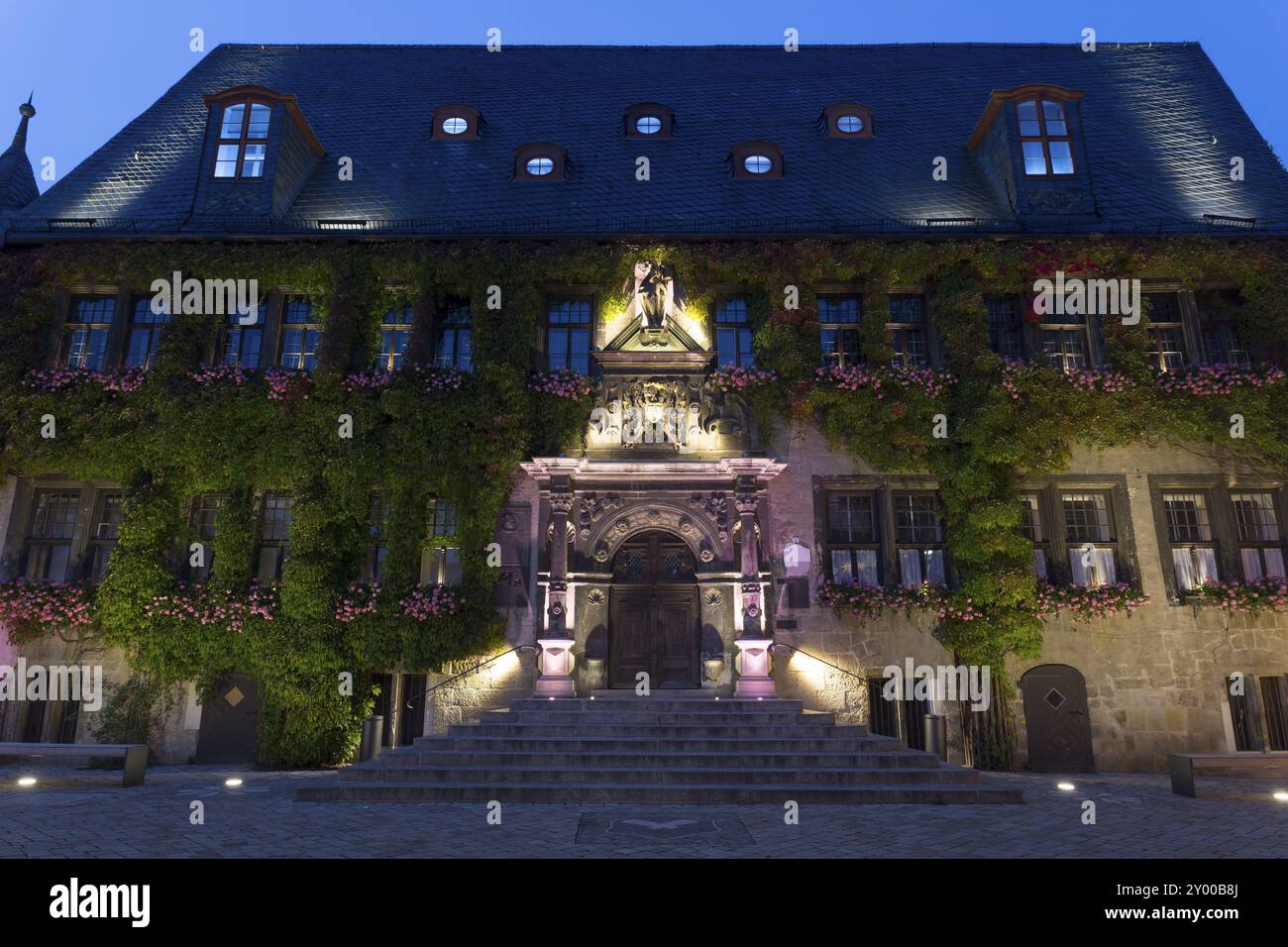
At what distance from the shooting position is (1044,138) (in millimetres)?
18188

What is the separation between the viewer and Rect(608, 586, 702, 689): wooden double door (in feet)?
48.6

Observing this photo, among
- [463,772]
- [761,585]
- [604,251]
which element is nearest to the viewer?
[463,772]

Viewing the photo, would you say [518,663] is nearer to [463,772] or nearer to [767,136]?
[463,772]

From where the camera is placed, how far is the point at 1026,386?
15.4 metres

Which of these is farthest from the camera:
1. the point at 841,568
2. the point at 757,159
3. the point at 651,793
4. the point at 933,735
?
the point at 757,159

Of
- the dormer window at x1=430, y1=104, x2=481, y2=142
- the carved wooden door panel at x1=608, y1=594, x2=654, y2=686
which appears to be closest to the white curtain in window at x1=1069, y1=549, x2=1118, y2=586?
the carved wooden door panel at x1=608, y1=594, x2=654, y2=686

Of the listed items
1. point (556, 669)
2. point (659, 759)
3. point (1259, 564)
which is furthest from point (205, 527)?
point (1259, 564)

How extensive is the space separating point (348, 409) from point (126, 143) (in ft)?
36.0

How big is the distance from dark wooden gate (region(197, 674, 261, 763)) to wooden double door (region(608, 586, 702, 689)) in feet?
22.4

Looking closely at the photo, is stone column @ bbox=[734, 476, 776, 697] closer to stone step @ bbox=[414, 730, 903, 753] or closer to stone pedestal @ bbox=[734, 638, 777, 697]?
stone pedestal @ bbox=[734, 638, 777, 697]

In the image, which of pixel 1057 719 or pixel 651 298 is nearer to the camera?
pixel 1057 719

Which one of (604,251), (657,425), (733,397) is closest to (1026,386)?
(733,397)

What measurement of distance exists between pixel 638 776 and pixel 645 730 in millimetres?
1424

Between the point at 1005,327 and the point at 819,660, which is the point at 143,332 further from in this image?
the point at 1005,327
